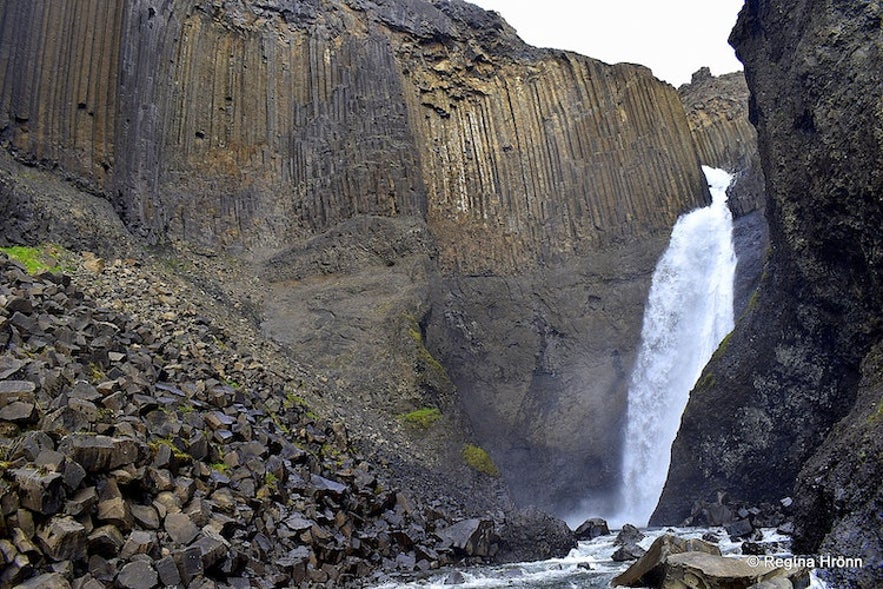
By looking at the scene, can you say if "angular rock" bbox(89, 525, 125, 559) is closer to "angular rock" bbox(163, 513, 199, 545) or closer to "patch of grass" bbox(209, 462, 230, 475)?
"angular rock" bbox(163, 513, 199, 545)

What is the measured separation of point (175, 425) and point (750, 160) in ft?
90.0

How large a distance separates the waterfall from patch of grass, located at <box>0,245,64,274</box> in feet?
55.5

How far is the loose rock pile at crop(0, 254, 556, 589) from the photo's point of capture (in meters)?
5.95

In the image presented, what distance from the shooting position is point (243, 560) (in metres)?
7.28

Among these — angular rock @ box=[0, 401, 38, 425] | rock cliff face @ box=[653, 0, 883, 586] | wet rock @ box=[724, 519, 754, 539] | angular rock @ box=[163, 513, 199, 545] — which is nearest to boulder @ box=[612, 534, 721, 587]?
rock cliff face @ box=[653, 0, 883, 586]

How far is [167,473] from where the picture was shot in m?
7.54

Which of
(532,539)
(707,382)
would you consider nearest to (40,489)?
(532,539)

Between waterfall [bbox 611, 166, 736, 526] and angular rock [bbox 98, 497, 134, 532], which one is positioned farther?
waterfall [bbox 611, 166, 736, 526]

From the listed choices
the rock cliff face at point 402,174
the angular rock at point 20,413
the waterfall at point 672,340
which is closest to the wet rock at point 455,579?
the angular rock at point 20,413

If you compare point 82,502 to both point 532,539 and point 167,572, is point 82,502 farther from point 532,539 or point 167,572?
point 532,539

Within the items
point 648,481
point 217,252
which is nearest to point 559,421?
point 648,481

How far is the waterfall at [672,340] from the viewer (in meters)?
22.0

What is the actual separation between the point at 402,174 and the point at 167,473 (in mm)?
18591

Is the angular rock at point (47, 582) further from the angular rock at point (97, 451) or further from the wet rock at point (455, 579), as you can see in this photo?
the wet rock at point (455, 579)
